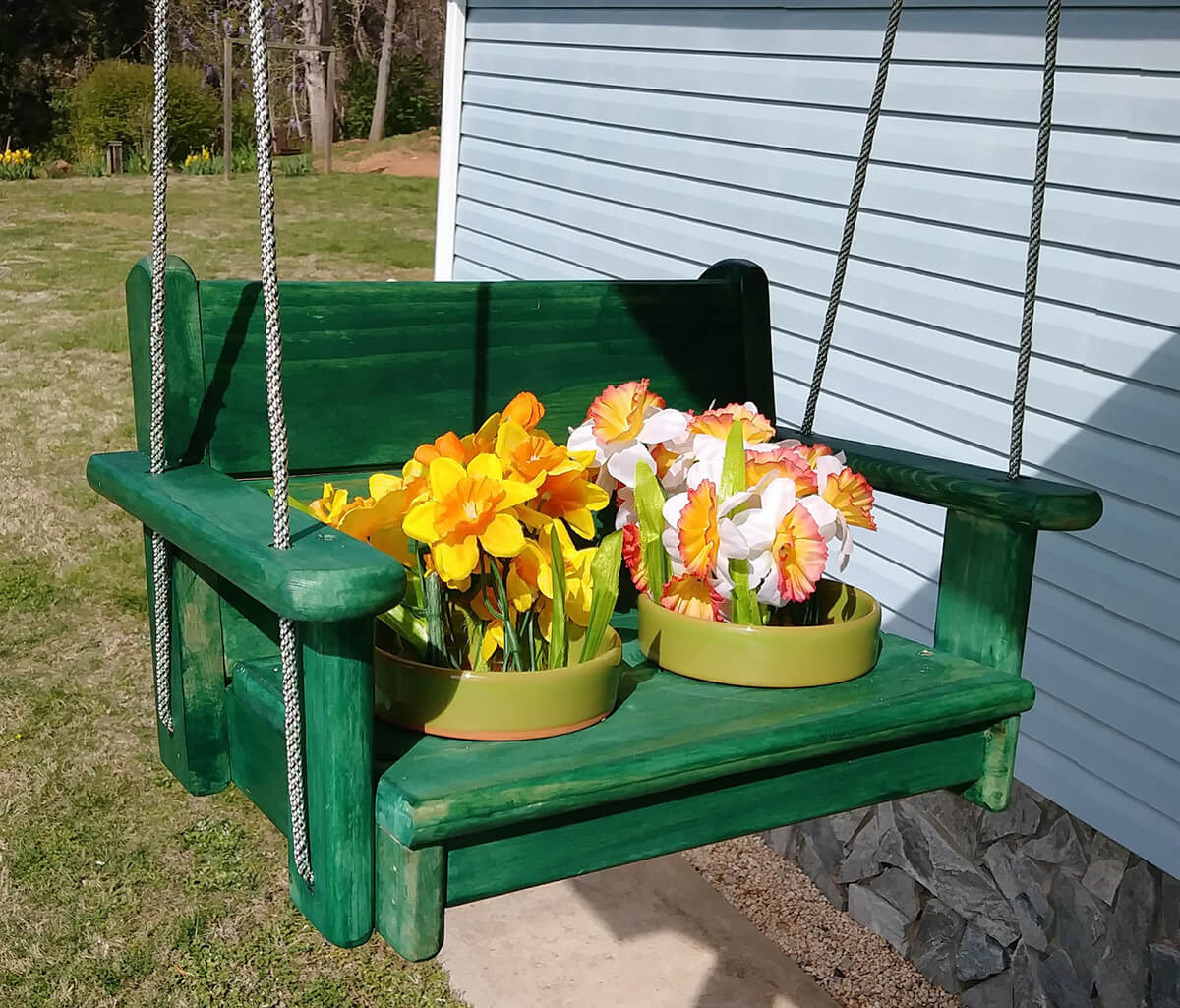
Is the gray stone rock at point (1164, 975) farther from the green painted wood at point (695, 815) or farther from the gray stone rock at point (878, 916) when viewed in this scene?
the green painted wood at point (695, 815)

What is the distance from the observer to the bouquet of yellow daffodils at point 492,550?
3.97 feet

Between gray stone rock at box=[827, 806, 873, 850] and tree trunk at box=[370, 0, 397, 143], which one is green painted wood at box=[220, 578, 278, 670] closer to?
gray stone rock at box=[827, 806, 873, 850]

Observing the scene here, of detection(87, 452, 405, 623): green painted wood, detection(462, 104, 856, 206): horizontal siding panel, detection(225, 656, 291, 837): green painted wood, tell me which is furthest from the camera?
detection(462, 104, 856, 206): horizontal siding panel

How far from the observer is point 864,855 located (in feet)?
11.1

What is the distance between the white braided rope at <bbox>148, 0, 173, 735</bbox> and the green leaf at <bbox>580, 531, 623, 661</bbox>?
458mm

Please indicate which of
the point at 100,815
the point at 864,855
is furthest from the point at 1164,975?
the point at 100,815

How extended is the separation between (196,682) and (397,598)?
532 millimetres

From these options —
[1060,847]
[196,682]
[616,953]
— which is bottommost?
[616,953]

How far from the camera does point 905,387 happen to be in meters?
3.19

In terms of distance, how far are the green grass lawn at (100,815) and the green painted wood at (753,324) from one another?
1514 millimetres

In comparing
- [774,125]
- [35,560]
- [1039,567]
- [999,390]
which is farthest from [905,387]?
[35,560]

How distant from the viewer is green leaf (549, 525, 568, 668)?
1.24 m

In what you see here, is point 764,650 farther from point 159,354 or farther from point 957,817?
point 957,817

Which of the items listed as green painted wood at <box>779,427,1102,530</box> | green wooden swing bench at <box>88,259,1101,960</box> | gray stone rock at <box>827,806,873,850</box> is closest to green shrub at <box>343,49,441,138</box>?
gray stone rock at <box>827,806,873,850</box>
